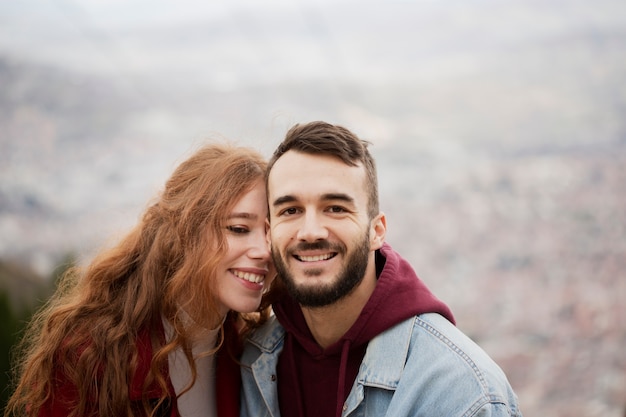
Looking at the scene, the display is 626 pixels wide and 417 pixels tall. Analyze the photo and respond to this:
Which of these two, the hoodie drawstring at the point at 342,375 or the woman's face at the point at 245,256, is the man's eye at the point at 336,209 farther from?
the hoodie drawstring at the point at 342,375

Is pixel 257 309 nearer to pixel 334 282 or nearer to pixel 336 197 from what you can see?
pixel 334 282

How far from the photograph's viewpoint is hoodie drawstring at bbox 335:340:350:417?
2.96m

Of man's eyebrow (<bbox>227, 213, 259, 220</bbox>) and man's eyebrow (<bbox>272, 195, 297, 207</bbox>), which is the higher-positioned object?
man's eyebrow (<bbox>272, 195, 297, 207</bbox>)

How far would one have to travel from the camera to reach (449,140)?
90688 millimetres

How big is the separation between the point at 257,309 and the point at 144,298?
63 centimetres

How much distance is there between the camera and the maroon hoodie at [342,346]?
2.99 m

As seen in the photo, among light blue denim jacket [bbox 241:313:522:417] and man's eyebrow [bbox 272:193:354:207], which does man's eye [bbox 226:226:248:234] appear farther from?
light blue denim jacket [bbox 241:313:522:417]

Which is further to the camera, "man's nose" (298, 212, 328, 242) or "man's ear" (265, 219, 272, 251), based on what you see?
"man's ear" (265, 219, 272, 251)

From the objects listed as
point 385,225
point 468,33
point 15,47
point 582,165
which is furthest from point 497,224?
point 385,225

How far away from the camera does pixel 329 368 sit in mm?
3158

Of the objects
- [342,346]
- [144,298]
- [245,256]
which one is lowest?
[342,346]

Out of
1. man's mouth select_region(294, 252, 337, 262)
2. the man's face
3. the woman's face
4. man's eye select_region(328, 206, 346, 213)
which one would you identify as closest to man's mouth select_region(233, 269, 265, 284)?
the woman's face

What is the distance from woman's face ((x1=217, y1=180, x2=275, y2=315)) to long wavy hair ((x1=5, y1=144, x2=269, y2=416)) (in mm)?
45

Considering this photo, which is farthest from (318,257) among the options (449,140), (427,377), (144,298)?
(449,140)
